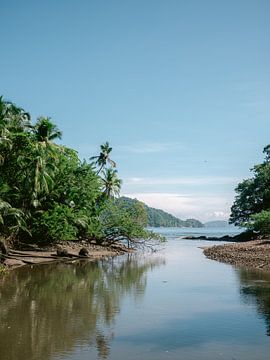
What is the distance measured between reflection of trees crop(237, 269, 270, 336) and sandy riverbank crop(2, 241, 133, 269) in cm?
1754

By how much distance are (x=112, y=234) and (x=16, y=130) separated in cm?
2082

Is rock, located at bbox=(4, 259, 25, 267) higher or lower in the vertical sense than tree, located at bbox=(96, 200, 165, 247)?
lower

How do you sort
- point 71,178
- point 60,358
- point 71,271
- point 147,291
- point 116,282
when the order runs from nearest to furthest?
point 60,358 → point 147,291 → point 116,282 → point 71,271 → point 71,178

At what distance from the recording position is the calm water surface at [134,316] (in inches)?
503

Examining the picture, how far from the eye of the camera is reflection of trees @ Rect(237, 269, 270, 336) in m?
18.2

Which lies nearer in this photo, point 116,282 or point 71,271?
point 116,282

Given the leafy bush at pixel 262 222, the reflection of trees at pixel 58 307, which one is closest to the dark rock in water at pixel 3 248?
the reflection of trees at pixel 58 307

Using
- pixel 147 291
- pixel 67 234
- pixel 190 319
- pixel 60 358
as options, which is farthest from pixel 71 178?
pixel 60 358

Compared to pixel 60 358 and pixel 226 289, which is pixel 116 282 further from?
pixel 60 358

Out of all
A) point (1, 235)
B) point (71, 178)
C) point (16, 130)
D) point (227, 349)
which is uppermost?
point (16, 130)

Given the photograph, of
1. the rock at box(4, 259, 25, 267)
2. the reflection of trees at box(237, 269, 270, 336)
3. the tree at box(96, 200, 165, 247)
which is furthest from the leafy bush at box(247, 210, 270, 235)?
the rock at box(4, 259, 25, 267)

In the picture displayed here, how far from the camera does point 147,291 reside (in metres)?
24.0

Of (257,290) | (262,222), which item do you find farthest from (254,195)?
(257,290)

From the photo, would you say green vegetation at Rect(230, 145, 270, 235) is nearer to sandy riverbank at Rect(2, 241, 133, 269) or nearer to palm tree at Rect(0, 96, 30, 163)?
sandy riverbank at Rect(2, 241, 133, 269)
